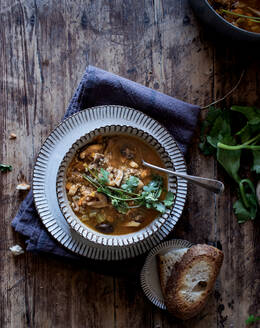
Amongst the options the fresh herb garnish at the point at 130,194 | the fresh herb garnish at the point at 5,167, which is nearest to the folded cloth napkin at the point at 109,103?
the fresh herb garnish at the point at 5,167

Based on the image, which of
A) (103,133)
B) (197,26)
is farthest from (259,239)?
(197,26)

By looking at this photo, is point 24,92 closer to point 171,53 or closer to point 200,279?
point 171,53

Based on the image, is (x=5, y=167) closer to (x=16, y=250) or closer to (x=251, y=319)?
(x=16, y=250)

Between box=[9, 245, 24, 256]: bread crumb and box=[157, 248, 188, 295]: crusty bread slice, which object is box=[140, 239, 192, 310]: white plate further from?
box=[9, 245, 24, 256]: bread crumb

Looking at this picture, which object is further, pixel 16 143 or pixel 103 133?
pixel 16 143

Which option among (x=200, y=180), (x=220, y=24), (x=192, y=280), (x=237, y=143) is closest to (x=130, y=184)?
(x=200, y=180)

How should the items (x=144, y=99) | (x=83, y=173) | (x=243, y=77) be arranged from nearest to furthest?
1. (x=83, y=173)
2. (x=144, y=99)
3. (x=243, y=77)

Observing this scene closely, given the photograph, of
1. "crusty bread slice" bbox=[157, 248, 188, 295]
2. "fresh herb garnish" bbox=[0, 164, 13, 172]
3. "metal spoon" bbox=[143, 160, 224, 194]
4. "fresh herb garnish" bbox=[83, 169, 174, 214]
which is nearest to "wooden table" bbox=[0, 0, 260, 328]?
"fresh herb garnish" bbox=[0, 164, 13, 172]
